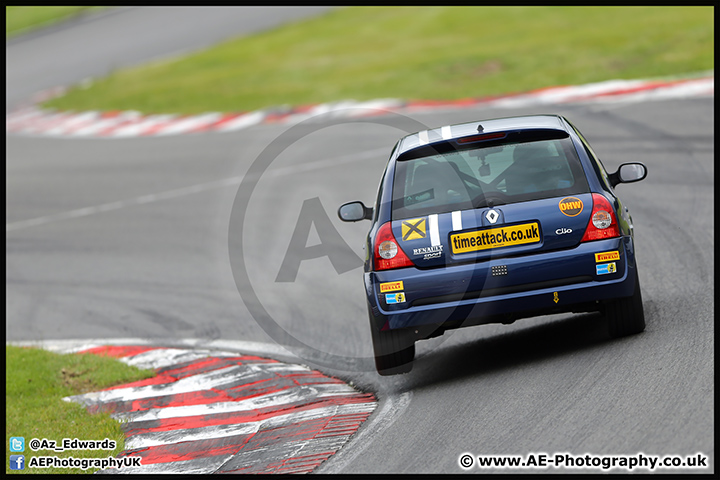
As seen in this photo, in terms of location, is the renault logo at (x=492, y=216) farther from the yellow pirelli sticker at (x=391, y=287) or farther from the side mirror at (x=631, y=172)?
the side mirror at (x=631, y=172)

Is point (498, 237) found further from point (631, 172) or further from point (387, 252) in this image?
point (631, 172)

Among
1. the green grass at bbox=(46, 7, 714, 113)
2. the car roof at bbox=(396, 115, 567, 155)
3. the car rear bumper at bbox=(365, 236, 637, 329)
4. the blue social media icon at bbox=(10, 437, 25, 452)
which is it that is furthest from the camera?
the green grass at bbox=(46, 7, 714, 113)

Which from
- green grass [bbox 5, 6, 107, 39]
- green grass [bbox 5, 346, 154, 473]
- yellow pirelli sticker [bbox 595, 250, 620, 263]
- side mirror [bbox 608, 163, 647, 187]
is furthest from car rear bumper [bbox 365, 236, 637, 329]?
green grass [bbox 5, 6, 107, 39]

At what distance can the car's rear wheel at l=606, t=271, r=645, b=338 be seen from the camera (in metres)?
6.79

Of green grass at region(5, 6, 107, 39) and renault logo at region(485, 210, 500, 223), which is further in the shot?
green grass at region(5, 6, 107, 39)

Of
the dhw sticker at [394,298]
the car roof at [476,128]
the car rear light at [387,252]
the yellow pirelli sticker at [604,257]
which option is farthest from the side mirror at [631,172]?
the dhw sticker at [394,298]

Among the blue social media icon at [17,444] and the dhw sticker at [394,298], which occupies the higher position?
the dhw sticker at [394,298]

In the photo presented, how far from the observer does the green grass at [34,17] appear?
3603 cm

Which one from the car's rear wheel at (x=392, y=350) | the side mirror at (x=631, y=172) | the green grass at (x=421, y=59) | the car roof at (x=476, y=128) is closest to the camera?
the car's rear wheel at (x=392, y=350)

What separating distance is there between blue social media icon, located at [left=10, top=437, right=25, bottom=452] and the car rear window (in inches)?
116

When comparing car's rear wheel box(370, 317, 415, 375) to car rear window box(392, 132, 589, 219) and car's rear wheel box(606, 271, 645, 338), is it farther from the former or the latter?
car's rear wheel box(606, 271, 645, 338)

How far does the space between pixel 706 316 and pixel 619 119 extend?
29.8 ft

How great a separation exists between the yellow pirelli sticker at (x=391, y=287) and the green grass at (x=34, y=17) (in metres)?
31.9

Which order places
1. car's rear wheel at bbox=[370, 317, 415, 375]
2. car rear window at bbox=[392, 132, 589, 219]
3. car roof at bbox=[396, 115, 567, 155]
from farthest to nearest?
car roof at bbox=[396, 115, 567, 155], car's rear wheel at bbox=[370, 317, 415, 375], car rear window at bbox=[392, 132, 589, 219]
